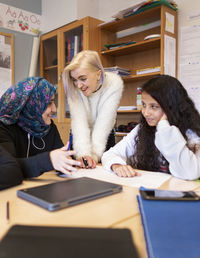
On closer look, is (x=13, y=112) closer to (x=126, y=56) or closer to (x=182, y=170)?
(x=182, y=170)

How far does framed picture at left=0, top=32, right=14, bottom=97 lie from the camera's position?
3082 mm

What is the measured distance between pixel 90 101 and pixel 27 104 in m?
0.57

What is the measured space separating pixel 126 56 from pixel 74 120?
1434mm

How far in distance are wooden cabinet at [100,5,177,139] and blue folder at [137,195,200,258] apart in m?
1.83

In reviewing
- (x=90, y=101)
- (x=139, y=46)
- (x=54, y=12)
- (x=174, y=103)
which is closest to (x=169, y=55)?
(x=139, y=46)

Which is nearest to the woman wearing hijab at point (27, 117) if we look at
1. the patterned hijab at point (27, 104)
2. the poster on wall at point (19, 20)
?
the patterned hijab at point (27, 104)

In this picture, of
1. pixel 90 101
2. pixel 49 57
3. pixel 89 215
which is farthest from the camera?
pixel 49 57

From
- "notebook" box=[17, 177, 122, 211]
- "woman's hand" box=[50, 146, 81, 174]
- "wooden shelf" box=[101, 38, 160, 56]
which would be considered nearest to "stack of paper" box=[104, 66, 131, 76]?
"wooden shelf" box=[101, 38, 160, 56]

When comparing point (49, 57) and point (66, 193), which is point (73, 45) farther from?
point (66, 193)

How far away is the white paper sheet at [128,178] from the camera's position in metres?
0.93

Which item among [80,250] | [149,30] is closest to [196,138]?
[80,250]

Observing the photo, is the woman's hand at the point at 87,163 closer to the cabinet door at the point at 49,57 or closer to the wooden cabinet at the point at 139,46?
the wooden cabinet at the point at 139,46

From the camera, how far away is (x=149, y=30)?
2.59 metres

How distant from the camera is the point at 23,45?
130 inches
